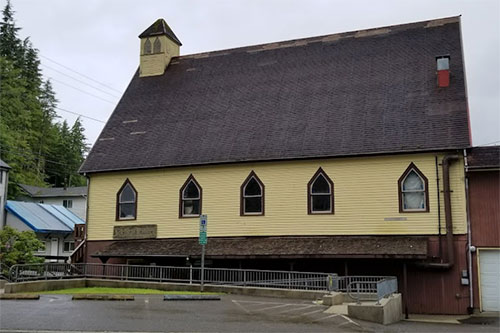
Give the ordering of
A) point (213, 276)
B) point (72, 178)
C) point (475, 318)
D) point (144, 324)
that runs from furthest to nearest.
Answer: point (72, 178) → point (213, 276) → point (475, 318) → point (144, 324)

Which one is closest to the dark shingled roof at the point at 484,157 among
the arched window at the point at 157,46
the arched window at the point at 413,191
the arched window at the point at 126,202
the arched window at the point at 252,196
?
the arched window at the point at 413,191

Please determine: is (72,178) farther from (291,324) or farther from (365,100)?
(291,324)

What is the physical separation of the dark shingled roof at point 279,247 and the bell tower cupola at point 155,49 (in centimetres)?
1097

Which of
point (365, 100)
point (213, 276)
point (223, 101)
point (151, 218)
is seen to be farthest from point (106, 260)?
point (365, 100)

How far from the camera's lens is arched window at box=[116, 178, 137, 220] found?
26625 mm

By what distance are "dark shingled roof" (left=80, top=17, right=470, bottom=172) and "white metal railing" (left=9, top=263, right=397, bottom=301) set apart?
15.9 feet

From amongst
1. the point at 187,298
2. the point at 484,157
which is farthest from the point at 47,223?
the point at 484,157

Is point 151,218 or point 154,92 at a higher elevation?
point 154,92

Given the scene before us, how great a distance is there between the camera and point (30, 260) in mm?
27328

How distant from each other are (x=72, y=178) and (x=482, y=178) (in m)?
65.7

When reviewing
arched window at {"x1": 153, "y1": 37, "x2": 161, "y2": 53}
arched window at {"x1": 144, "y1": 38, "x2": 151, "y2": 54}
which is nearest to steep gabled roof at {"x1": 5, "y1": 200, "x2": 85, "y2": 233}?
arched window at {"x1": 144, "y1": 38, "x2": 151, "y2": 54}

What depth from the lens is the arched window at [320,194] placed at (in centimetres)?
2320

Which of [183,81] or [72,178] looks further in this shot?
[72,178]

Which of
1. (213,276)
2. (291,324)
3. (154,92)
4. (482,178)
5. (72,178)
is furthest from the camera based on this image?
(72,178)
